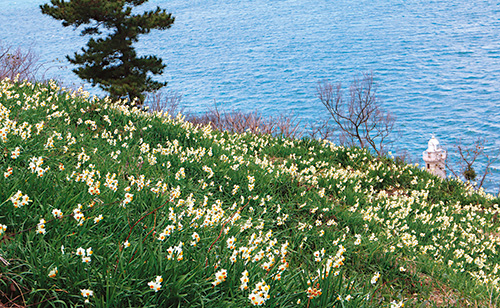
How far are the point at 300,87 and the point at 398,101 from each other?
43.2 feet

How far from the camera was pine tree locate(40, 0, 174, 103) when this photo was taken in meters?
18.5

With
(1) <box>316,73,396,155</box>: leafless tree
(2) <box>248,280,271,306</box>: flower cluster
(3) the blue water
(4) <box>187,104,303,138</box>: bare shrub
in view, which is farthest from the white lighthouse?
(2) <box>248,280,271,306</box>: flower cluster

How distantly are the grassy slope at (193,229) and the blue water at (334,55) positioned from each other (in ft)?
110

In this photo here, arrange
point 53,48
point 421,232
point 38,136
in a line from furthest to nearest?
point 53,48 < point 421,232 < point 38,136

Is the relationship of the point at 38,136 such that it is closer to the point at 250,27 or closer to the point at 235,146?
the point at 235,146

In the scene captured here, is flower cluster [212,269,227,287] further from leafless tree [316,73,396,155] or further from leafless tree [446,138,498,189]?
leafless tree [446,138,498,189]

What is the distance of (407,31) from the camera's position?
80.3 m

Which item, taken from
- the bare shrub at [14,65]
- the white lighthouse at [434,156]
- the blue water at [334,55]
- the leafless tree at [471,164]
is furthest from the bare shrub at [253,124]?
the blue water at [334,55]

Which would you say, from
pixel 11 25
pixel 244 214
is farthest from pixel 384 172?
pixel 11 25

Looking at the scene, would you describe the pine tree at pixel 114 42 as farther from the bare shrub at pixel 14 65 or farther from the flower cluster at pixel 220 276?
the flower cluster at pixel 220 276

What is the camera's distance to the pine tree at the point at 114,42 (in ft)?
60.8

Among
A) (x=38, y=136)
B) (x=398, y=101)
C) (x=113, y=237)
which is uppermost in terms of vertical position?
(x=38, y=136)

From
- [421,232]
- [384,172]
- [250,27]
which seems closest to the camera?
[421,232]

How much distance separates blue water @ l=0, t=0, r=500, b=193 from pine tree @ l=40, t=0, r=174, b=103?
21033 millimetres
